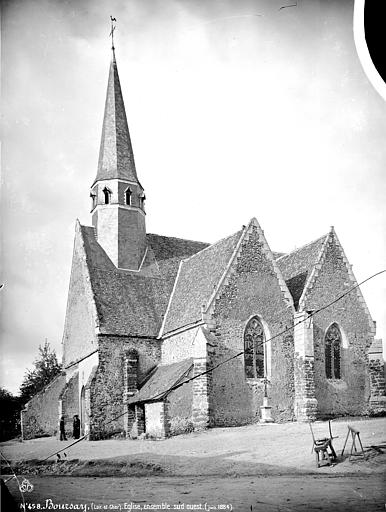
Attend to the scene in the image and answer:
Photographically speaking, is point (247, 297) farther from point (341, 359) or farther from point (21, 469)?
point (21, 469)

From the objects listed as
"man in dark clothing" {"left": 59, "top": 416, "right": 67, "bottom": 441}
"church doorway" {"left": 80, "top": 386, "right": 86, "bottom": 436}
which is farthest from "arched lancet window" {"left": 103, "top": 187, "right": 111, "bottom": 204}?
"man in dark clothing" {"left": 59, "top": 416, "right": 67, "bottom": 441}

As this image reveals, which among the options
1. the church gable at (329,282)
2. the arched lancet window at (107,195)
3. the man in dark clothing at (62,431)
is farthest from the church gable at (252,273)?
the man in dark clothing at (62,431)

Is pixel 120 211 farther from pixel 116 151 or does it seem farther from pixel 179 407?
pixel 179 407

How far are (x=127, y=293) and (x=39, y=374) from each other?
833cm

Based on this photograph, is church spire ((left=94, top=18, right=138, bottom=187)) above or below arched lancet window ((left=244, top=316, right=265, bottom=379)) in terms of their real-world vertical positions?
above

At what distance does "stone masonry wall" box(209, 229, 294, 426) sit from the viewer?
18172 millimetres

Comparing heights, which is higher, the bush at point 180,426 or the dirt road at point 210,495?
the dirt road at point 210,495

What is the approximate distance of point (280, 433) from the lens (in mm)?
14508

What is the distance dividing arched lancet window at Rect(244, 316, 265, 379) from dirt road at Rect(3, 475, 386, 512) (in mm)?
9927

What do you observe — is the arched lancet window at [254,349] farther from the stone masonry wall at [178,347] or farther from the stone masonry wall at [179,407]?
the stone masonry wall at [179,407]

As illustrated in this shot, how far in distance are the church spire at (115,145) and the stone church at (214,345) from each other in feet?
0.26

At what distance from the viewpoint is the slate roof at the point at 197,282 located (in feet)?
65.8

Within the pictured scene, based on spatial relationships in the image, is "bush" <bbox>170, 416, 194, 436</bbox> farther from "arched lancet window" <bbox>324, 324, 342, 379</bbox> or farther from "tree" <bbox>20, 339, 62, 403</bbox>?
"arched lancet window" <bbox>324, 324, 342, 379</bbox>

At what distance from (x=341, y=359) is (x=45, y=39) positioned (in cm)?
1467
